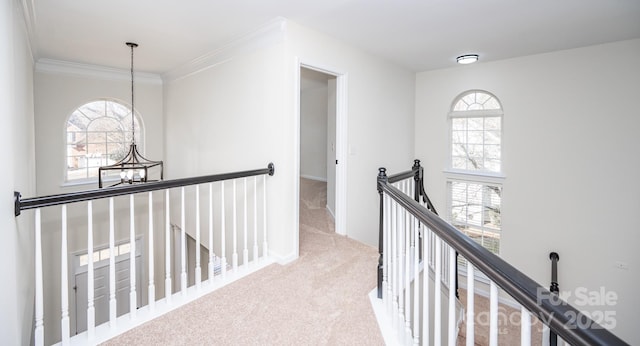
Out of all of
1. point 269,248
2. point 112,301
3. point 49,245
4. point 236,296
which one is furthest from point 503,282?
point 49,245

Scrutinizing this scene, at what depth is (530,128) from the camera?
4.28m

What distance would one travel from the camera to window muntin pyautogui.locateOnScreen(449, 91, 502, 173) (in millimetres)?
4719

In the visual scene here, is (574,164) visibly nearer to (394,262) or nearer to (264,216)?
(394,262)

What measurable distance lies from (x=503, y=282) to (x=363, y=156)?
3.18 meters

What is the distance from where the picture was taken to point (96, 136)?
5.09 meters

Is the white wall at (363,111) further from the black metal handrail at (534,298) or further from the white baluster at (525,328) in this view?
the white baluster at (525,328)

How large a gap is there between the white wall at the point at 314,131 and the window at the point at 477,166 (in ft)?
8.94

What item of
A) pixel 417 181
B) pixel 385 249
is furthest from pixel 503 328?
pixel 385 249

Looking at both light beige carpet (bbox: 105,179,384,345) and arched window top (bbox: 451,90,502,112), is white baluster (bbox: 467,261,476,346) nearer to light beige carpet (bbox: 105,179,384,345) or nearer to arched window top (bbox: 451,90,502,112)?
light beige carpet (bbox: 105,179,384,345)

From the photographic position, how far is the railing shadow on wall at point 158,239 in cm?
183

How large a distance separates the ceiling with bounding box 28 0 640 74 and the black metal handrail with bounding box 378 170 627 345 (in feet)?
7.55

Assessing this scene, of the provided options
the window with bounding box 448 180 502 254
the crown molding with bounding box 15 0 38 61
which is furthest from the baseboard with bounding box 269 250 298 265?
the window with bounding box 448 180 502 254

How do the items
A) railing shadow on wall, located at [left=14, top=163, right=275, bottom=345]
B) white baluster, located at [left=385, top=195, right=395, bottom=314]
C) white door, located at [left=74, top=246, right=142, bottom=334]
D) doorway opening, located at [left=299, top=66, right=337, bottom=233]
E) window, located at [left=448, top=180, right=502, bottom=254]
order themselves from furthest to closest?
1. doorway opening, located at [left=299, top=66, right=337, bottom=233]
2. white door, located at [left=74, top=246, right=142, bottom=334]
3. window, located at [left=448, top=180, right=502, bottom=254]
4. white baluster, located at [left=385, top=195, right=395, bottom=314]
5. railing shadow on wall, located at [left=14, top=163, right=275, bottom=345]

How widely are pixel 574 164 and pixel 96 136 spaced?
710cm
